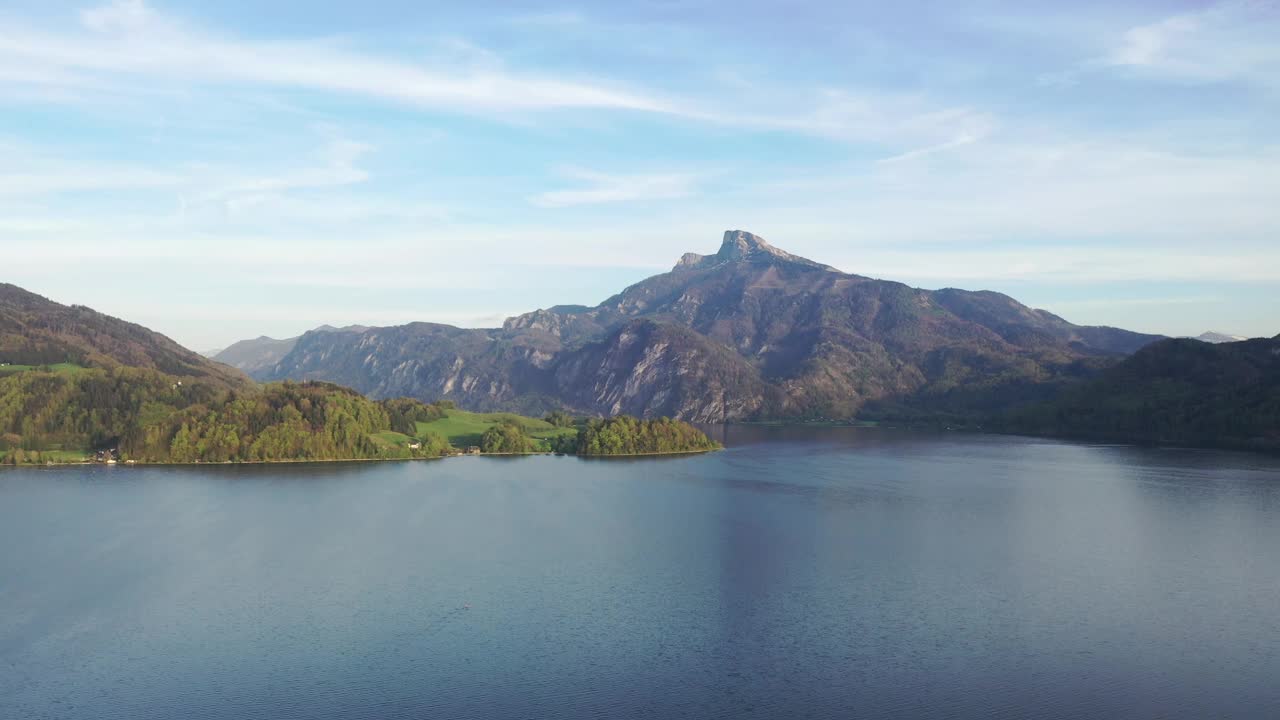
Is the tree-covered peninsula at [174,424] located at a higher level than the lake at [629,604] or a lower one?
higher

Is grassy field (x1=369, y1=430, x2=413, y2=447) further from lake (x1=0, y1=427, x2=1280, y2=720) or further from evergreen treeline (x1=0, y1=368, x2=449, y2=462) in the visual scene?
lake (x1=0, y1=427, x2=1280, y2=720)

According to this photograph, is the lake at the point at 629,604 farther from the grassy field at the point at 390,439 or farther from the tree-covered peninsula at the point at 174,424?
the grassy field at the point at 390,439

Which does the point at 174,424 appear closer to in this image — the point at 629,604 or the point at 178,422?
the point at 178,422

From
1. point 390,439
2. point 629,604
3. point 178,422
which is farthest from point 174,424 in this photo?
point 629,604

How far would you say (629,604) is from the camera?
69438 millimetres

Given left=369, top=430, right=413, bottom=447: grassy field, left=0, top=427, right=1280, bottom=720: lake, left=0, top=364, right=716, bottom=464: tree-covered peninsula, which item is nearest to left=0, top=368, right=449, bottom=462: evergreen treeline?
left=0, top=364, right=716, bottom=464: tree-covered peninsula

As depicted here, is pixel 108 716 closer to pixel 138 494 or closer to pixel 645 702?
pixel 645 702

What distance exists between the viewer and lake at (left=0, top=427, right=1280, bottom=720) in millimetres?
51312

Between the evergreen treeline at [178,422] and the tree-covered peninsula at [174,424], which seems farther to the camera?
the evergreen treeline at [178,422]

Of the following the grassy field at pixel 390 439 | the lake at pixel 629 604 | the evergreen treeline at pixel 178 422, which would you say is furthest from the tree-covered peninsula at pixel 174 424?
the lake at pixel 629 604

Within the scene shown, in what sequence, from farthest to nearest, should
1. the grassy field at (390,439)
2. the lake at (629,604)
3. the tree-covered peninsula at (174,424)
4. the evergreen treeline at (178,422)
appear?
1. the grassy field at (390,439)
2. the evergreen treeline at (178,422)
3. the tree-covered peninsula at (174,424)
4. the lake at (629,604)

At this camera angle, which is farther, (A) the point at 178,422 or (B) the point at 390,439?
(B) the point at 390,439

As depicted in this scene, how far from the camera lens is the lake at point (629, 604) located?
168ft

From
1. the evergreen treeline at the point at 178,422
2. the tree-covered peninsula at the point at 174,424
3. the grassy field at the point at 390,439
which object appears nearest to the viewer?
the tree-covered peninsula at the point at 174,424
